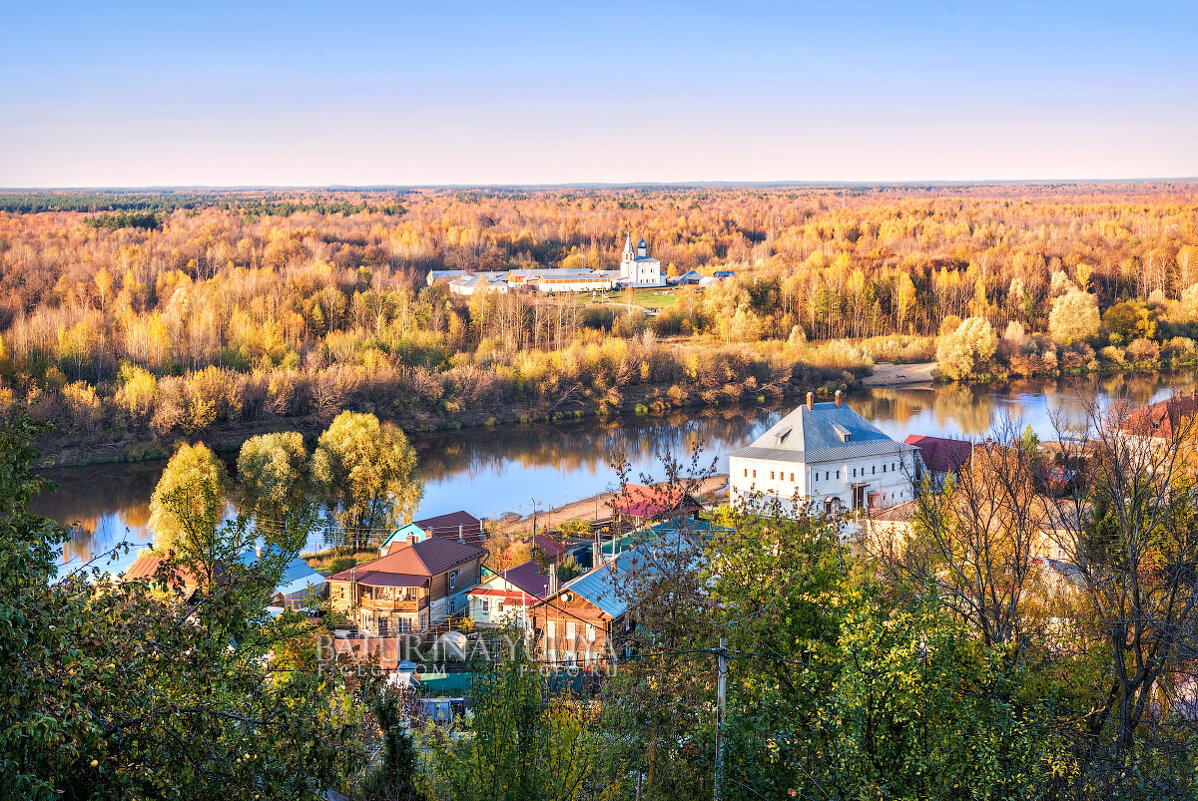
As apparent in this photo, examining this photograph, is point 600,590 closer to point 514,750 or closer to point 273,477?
point 514,750

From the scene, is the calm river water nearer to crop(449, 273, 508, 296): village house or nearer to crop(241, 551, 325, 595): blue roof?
crop(241, 551, 325, 595): blue roof

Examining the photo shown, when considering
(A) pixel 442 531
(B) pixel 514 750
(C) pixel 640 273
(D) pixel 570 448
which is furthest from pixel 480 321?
(B) pixel 514 750

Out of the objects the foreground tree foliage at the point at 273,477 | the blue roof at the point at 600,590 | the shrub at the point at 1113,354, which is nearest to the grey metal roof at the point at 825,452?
the blue roof at the point at 600,590

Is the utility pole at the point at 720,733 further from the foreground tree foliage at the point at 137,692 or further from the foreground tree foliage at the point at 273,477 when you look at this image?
the foreground tree foliage at the point at 273,477

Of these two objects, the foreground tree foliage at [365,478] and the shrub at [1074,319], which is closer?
the foreground tree foliage at [365,478]

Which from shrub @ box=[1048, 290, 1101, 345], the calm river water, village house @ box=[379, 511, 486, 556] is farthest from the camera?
shrub @ box=[1048, 290, 1101, 345]

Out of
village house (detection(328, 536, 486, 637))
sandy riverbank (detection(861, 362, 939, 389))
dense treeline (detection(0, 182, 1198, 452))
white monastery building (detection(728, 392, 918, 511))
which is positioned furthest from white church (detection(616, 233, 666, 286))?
village house (detection(328, 536, 486, 637))

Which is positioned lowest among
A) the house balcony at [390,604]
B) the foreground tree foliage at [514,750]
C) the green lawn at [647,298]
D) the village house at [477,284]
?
the house balcony at [390,604]
